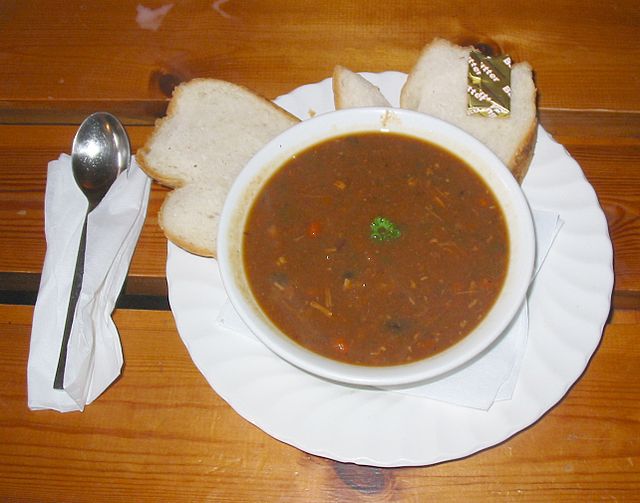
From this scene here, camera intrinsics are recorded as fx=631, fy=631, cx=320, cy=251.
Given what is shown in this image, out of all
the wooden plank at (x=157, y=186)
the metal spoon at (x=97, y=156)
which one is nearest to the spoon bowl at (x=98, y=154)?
the metal spoon at (x=97, y=156)

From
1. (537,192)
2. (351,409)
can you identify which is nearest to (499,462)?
(351,409)

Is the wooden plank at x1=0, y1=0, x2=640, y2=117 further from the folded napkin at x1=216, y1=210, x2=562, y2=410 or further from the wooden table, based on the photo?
the folded napkin at x1=216, y1=210, x2=562, y2=410

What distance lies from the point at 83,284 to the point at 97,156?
0.64 metres

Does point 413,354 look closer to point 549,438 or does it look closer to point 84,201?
point 549,438

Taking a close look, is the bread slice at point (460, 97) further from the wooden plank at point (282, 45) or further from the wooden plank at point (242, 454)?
the wooden plank at point (242, 454)

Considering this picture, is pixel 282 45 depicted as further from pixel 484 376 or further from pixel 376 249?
pixel 484 376

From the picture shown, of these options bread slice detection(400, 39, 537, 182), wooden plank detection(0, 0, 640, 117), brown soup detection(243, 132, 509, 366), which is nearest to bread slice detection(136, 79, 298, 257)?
wooden plank detection(0, 0, 640, 117)

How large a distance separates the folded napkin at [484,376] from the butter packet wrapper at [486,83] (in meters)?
0.90

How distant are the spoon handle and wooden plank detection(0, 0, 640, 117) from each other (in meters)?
0.86

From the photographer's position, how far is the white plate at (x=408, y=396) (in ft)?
6.48

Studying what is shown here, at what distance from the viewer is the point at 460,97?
2.70m

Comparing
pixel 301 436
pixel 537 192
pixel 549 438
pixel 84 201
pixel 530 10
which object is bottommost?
pixel 549 438

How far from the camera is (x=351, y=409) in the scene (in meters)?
2.04

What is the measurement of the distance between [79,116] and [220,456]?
180cm
